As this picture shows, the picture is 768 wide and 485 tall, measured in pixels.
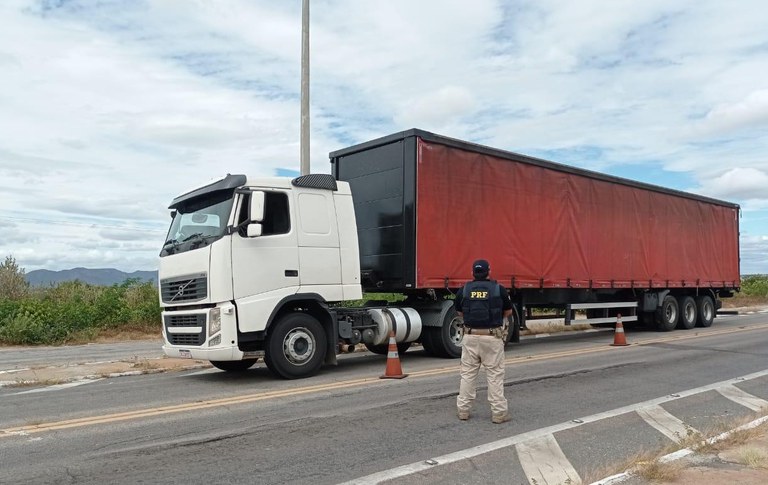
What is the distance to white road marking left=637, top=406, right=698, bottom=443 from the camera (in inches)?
250

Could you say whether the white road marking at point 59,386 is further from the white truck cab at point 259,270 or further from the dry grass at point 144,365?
the white truck cab at point 259,270

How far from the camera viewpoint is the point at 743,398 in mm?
8320

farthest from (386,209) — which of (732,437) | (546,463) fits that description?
(732,437)

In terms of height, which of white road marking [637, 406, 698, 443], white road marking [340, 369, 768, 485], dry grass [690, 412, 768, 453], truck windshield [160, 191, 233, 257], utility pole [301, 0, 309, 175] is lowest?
white road marking [637, 406, 698, 443]

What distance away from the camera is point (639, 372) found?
10344mm

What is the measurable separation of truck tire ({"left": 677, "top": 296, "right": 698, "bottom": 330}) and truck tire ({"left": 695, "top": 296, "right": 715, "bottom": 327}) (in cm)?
39

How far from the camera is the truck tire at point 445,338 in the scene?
1163 centimetres

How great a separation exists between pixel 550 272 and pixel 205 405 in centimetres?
843

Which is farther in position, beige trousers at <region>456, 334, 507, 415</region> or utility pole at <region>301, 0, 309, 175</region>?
utility pole at <region>301, 0, 309, 175</region>

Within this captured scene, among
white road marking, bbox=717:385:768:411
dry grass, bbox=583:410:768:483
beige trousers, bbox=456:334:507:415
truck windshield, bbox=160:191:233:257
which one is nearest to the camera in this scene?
dry grass, bbox=583:410:768:483

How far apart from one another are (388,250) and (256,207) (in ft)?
10.5

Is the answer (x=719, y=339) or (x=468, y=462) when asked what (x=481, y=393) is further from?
(x=719, y=339)

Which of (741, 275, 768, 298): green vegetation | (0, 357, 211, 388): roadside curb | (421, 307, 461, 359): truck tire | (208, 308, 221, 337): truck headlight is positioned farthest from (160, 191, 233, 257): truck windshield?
(741, 275, 768, 298): green vegetation

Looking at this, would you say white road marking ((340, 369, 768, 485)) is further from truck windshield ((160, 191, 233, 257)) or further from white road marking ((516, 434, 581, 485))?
truck windshield ((160, 191, 233, 257))
